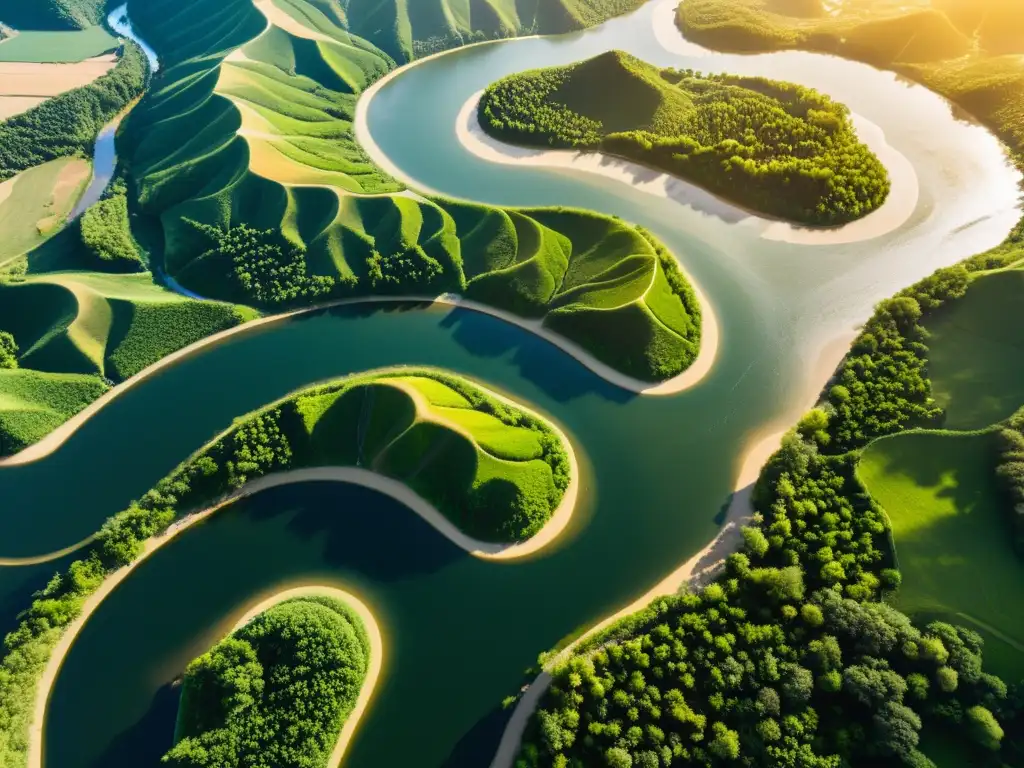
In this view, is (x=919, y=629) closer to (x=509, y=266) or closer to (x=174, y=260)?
(x=509, y=266)

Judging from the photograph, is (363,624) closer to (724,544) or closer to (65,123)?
(724,544)

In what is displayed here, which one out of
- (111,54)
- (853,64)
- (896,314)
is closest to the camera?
(896,314)

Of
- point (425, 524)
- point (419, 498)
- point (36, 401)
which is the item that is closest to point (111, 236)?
point (36, 401)

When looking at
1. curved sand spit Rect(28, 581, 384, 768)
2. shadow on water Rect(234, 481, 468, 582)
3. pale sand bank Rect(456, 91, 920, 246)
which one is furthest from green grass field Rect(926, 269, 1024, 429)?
curved sand spit Rect(28, 581, 384, 768)

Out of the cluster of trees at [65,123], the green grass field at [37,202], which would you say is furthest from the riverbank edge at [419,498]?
the cluster of trees at [65,123]

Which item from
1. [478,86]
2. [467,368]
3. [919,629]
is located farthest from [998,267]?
[478,86]
